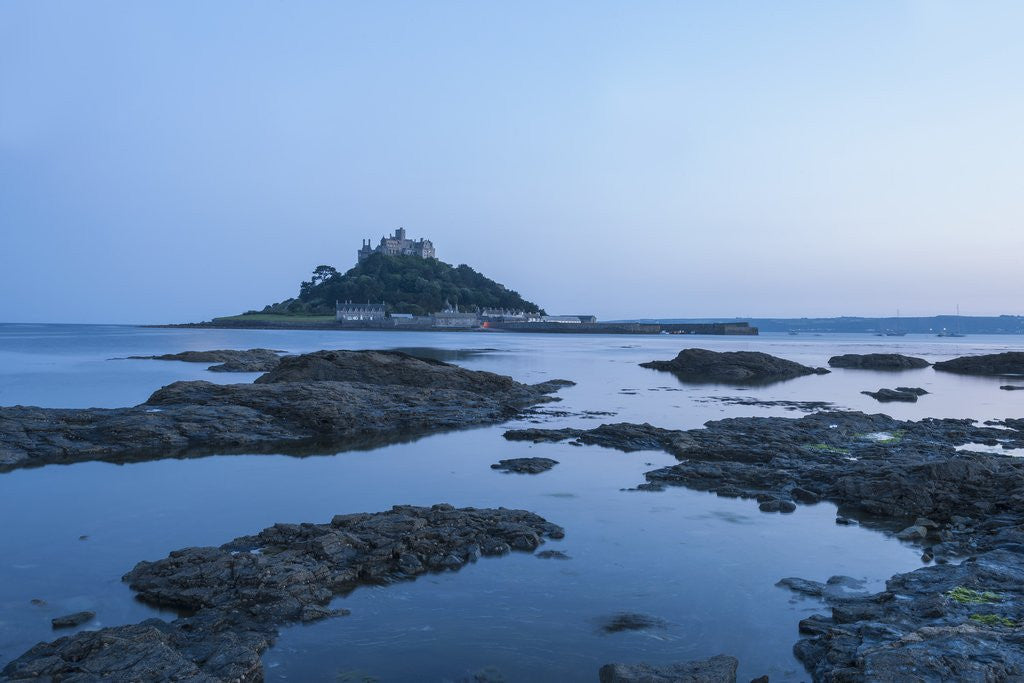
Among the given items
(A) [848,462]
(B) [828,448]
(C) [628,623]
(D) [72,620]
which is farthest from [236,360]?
(C) [628,623]

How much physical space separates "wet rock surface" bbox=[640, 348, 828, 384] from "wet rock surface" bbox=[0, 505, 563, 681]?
32836 millimetres

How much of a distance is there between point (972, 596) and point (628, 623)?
3.58 metres

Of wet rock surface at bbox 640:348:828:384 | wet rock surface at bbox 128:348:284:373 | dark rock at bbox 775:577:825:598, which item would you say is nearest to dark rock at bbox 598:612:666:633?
dark rock at bbox 775:577:825:598

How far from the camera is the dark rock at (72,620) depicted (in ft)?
21.6

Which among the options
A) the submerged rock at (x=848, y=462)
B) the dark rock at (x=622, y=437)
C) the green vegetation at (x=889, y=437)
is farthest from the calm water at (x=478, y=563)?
the green vegetation at (x=889, y=437)

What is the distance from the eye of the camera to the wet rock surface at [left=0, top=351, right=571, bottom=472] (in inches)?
618

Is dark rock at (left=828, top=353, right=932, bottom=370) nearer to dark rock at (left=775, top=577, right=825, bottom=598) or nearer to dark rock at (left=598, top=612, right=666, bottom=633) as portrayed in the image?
dark rock at (left=775, top=577, right=825, bottom=598)

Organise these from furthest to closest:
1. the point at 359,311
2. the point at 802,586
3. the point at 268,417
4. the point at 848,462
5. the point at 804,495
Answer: the point at 359,311, the point at 268,417, the point at 848,462, the point at 804,495, the point at 802,586

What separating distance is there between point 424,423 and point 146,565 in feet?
41.3

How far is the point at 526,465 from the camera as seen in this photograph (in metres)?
14.4

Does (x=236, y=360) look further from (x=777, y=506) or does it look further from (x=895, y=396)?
(x=777, y=506)

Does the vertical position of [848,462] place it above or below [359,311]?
below

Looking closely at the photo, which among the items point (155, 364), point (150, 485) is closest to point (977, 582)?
point (150, 485)

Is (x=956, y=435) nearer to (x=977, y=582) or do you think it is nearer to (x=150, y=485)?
(x=977, y=582)
